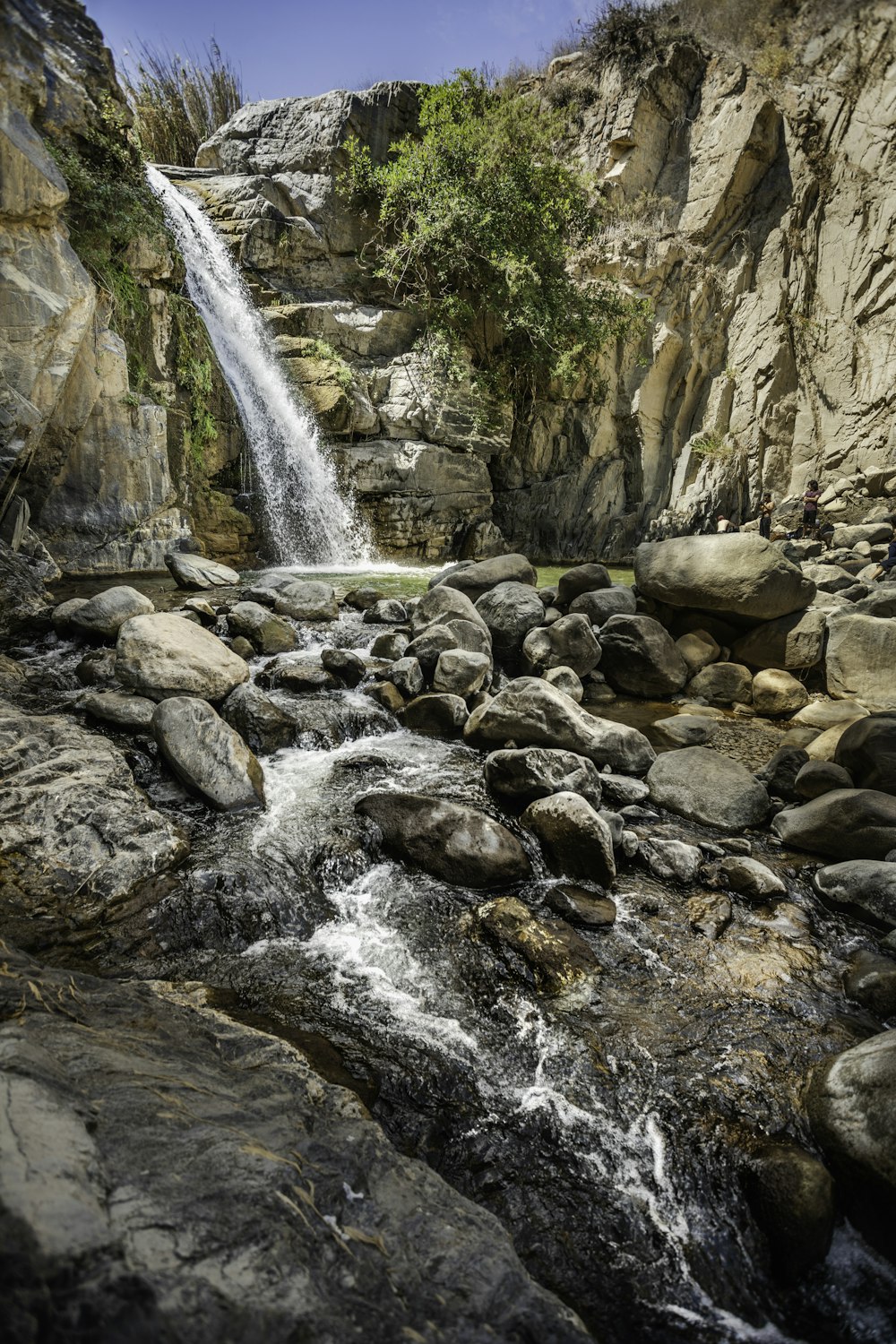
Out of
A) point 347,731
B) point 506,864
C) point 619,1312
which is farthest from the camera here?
point 347,731

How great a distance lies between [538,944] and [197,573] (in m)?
7.72

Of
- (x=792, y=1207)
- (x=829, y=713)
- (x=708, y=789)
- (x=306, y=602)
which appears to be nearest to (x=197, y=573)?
(x=306, y=602)

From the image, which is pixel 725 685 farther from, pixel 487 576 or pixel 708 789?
pixel 487 576

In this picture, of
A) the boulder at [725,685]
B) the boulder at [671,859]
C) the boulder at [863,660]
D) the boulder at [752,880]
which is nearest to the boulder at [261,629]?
the boulder at [671,859]

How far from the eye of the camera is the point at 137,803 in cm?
360

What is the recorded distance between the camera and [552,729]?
4906 millimetres

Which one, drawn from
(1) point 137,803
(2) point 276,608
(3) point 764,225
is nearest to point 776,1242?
(1) point 137,803

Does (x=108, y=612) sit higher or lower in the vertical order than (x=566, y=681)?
higher

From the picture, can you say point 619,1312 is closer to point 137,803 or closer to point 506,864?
point 506,864

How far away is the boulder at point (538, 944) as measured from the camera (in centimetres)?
285

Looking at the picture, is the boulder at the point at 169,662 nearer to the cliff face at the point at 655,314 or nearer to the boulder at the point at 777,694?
the boulder at the point at 777,694

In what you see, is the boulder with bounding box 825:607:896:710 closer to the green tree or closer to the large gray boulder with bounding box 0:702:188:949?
the large gray boulder with bounding box 0:702:188:949

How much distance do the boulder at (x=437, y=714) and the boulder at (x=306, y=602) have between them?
2650 mm

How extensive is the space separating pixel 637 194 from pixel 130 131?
12.1m
